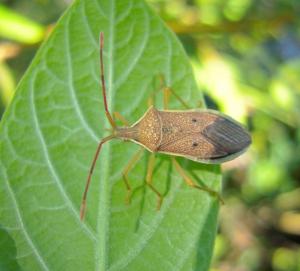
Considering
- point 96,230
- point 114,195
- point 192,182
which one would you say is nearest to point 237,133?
point 192,182

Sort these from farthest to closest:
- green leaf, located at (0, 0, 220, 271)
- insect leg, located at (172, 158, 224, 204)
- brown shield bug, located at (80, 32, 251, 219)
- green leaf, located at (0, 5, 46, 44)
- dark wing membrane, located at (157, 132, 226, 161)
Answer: green leaf, located at (0, 5, 46, 44), dark wing membrane, located at (157, 132, 226, 161), brown shield bug, located at (80, 32, 251, 219), insect leg, located at (172, 158, 224, 204), green leaf, located at (0, 0, 220, 271)

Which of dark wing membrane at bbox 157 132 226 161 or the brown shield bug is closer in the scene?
the brown shield bug

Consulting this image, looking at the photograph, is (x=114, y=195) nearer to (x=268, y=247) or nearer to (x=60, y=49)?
(x=60, y=49)

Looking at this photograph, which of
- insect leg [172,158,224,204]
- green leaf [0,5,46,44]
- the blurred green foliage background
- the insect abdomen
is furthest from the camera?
the blurred green foliage background

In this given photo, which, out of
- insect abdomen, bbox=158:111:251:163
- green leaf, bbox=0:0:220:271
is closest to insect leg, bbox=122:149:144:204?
green leaf, bbox=0:0:220:271

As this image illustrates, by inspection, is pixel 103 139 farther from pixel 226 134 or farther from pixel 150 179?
pixel 226 134

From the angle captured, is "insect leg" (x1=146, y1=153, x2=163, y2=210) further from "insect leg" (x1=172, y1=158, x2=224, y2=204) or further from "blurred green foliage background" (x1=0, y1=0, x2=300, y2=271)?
"blurred green foliage background" (x1=0, y1=0, x2=300, y2=271)

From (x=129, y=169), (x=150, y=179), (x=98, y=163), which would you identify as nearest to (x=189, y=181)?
(x=150, y=179)
